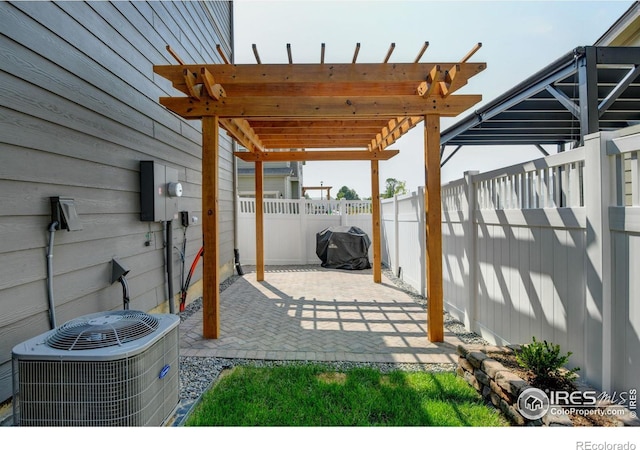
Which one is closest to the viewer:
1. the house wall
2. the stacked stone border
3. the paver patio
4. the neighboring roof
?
the stacked stone border

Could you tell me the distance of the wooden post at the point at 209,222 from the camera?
344 centimetres

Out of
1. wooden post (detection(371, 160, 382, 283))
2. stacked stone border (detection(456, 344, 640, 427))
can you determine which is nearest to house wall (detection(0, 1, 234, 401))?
stacked stone border (detection(456, 344, 640, 427))

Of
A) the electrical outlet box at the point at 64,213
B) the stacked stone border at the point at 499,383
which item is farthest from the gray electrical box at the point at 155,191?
the stacked stone border at the point at 499,383

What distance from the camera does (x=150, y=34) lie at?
384cm

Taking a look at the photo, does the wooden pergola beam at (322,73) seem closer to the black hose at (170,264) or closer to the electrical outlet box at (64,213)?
the electrical outlet box at (64,213)

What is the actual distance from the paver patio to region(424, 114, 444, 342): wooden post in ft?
0.81

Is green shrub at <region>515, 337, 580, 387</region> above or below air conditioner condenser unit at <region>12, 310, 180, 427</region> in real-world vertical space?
below

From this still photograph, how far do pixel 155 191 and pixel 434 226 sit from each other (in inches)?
121

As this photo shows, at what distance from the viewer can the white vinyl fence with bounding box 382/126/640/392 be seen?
71.1 inches

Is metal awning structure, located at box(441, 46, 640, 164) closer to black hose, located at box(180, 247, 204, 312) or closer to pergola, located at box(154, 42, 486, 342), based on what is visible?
pergola, located at box(154, 42, 486, 342)

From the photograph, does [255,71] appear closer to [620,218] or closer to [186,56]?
[186,56]

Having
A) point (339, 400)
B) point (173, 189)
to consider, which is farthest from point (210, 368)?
point (173, 189)

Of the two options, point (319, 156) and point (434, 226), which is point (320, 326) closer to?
point (434, 226)

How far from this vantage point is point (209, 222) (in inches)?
136
